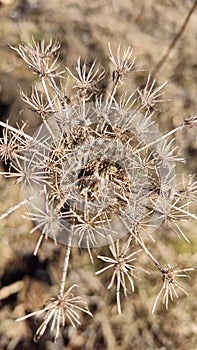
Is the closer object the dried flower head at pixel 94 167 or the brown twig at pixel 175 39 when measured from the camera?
the dried flower head at pixel 94 167

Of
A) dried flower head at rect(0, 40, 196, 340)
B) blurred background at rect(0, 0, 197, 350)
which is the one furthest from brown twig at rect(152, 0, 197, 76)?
dried flower head at rect(0, 40, 196, 340)

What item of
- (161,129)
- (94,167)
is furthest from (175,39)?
(94,167)

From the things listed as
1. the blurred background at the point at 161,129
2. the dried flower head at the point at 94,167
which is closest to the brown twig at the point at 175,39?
the blurred background at the point at 161,129

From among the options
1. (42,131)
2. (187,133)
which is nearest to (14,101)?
(42,131)

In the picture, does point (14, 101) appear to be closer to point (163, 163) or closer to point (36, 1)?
point (36, 1)

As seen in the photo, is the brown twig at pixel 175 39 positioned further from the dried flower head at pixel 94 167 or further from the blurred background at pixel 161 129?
the dried flower head at pixel 94 167

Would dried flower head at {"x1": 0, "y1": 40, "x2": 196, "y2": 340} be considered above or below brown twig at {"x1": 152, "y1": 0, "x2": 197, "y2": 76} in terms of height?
below

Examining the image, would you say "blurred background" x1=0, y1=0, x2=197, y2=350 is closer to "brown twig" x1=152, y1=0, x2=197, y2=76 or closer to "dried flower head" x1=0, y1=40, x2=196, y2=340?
"brown twig" x1=152, y1=0, x2=197, y2=76

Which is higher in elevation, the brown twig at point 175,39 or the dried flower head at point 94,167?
the brown twig at point 175,39

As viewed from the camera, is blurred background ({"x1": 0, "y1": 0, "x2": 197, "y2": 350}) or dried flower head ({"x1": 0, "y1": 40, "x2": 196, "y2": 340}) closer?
dried flower head ({"x1": 0, "y1": 40, "x2": 196, "y2": 340})
